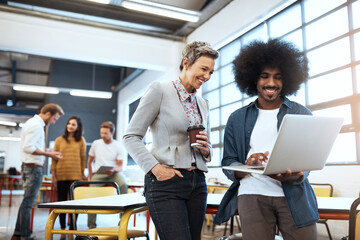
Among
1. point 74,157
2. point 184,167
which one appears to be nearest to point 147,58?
point 74,157

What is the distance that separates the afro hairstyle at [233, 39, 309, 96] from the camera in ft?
5.31

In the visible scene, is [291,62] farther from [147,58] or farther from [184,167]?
[147,58]

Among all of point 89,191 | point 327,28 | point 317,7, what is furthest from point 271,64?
point 317,7

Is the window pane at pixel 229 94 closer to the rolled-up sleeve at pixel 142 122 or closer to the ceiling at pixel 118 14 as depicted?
the ceiling at pixel 118 14

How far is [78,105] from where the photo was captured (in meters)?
12.3

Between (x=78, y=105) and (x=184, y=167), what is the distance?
11539mm

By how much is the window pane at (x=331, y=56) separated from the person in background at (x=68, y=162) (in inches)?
123

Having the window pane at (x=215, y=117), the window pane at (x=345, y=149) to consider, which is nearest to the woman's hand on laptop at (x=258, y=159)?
the window pane at (x=345, y=149)

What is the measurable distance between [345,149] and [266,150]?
2919 millimetres

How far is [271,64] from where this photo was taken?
1.57 meters

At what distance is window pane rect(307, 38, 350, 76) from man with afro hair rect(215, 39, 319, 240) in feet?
8.43

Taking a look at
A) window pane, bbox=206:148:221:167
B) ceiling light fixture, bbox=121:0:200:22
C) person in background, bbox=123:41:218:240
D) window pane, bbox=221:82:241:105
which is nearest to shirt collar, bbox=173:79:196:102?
person in background, bbox=123:41:218:240

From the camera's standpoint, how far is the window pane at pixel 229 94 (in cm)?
583

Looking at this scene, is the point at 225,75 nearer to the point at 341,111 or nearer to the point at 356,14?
the point at 341,111
